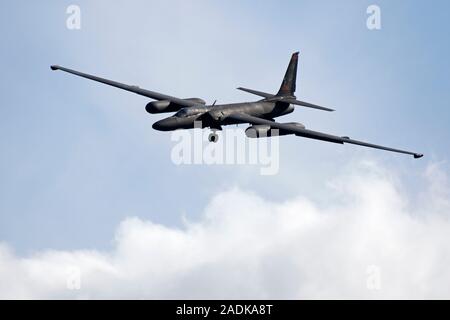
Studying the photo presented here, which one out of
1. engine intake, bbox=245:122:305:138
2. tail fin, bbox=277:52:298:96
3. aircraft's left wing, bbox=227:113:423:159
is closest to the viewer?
aircraft's left wing, bbox=227:113:423:159

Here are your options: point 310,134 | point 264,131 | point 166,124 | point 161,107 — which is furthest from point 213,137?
point 310,134

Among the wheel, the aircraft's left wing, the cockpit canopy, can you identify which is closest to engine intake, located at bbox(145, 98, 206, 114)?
the cockpit canopy

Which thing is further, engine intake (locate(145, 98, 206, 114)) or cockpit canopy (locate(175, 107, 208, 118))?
engine intake (locate(145, 98, 206, 114))

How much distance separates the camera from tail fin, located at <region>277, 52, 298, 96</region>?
70.2 metres

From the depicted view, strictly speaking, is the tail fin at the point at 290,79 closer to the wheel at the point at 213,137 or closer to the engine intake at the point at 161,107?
the engine intake at the point at 161,107

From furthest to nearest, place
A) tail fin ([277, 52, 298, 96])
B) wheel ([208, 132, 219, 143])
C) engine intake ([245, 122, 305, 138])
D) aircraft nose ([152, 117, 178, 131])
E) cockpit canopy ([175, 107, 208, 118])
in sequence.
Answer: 1. tail fin ([277, 52, 298, 96])
2. wheel ([208, 132, 219, 143])
3. cockpit canopy ([175, 107, 208, 118])
4. engine intake ([245, 122, 305, 138])
5. aircraft nose ([152, 117, 178, 131])

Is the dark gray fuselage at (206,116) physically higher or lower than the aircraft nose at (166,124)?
higher

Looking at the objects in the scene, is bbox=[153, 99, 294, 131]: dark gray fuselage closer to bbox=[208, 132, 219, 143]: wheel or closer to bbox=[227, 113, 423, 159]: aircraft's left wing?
bbox=[208, 132, 219, 143]: wheel

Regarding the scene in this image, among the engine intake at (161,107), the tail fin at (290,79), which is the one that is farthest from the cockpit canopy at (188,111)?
the tail fin at (290,79)

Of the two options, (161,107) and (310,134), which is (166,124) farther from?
(310,134)

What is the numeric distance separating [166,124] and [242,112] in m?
8.20

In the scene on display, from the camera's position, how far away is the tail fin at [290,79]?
2763 inches

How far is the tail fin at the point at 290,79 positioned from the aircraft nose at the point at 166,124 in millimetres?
14775
